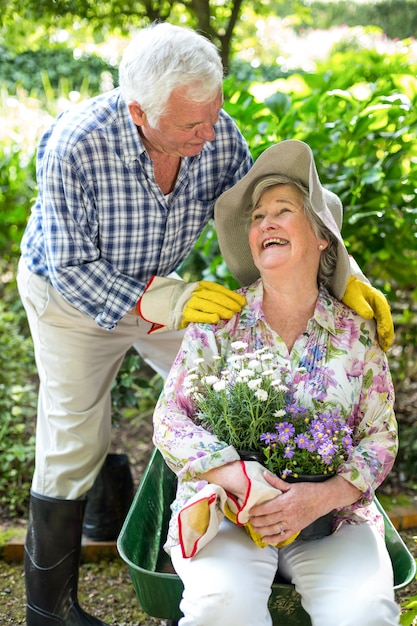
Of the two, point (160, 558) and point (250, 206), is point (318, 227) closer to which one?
point (250, 206)

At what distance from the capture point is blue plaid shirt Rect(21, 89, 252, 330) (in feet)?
7.79

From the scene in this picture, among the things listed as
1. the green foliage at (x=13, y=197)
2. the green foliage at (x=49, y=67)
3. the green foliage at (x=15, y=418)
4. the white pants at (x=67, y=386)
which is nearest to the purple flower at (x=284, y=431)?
the white pants at (x=67, y=386)

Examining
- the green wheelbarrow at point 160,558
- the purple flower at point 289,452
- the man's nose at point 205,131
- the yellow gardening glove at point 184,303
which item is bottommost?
the green wheelbarrow at point 160,558

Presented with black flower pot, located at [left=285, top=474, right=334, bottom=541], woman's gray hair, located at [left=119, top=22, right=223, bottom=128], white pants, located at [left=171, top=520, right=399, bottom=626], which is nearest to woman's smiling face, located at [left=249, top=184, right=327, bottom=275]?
woman's gray hair, located at [left=119, top=22, right=223, bottom=128]

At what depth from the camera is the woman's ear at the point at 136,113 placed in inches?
90.4

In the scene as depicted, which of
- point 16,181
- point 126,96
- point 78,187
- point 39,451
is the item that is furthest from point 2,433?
point 126,96

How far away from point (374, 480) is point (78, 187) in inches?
46.1

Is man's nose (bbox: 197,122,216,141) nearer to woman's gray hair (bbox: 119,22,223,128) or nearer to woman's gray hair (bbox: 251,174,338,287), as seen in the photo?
woman's gray hair (bbox: 119,22,223,128)

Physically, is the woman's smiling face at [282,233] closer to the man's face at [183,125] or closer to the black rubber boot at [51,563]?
the man's face at [183,125]

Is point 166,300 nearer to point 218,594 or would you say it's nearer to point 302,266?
point 302,266

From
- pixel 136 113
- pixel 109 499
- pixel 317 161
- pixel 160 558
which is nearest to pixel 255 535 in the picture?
pixel 160 558

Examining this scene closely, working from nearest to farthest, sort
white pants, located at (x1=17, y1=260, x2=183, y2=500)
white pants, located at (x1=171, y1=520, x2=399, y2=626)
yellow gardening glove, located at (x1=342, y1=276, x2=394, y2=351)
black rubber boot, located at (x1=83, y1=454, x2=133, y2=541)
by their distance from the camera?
white pants, located at (x1=171, y1=520, x2=399, y2=626) → yellow gardening glove, located at (x1=342, y1=276, x2=394, y2=351) → white pants, located at (x1=17, y1=260, x2=183, y2=500) → black rubber boot, located at (x1=83, y1=454, x2=133, y2=541)

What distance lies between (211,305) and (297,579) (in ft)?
2.53

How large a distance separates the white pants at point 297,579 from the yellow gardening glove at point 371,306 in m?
0.55
